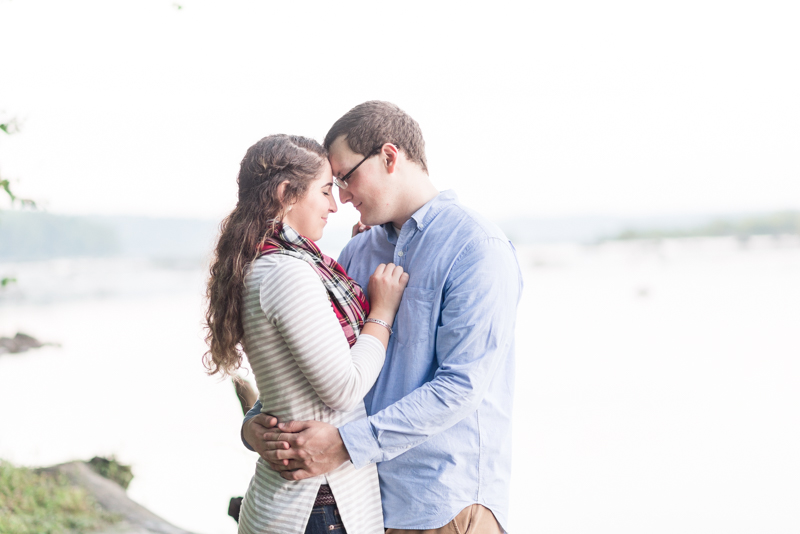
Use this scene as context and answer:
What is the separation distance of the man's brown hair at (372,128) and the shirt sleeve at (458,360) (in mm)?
352

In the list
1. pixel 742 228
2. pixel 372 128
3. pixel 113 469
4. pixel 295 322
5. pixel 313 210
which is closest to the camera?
pixel 295 322

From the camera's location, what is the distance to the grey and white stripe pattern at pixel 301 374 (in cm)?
121

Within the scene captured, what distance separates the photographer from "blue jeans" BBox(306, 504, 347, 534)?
50.7 inches

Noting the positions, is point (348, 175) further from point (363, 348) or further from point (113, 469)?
point (113, 469)

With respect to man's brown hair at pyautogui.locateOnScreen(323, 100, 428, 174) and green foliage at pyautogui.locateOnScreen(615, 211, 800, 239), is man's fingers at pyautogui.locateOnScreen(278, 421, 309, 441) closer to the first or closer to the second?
man's brown hair at pyautogui.locateOnScreen(323, 100, 428, 174)

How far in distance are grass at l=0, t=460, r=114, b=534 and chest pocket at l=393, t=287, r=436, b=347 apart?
3163 mm

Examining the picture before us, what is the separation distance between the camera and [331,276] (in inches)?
54.8

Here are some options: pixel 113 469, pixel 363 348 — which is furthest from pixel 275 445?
pixel 113 469

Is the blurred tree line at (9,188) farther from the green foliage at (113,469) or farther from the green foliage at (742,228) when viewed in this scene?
the green foliage at (742,228)

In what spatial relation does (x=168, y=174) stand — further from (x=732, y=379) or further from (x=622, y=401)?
(x=732, y=379)

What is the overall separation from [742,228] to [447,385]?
1221 cm

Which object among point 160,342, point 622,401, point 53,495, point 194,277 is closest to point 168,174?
point 194,277

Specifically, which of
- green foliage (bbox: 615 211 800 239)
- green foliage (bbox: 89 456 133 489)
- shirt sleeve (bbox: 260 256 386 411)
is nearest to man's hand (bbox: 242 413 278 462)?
shirt sleeve (bbox: 260 256 386 411)

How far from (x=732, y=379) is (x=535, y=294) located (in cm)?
365
